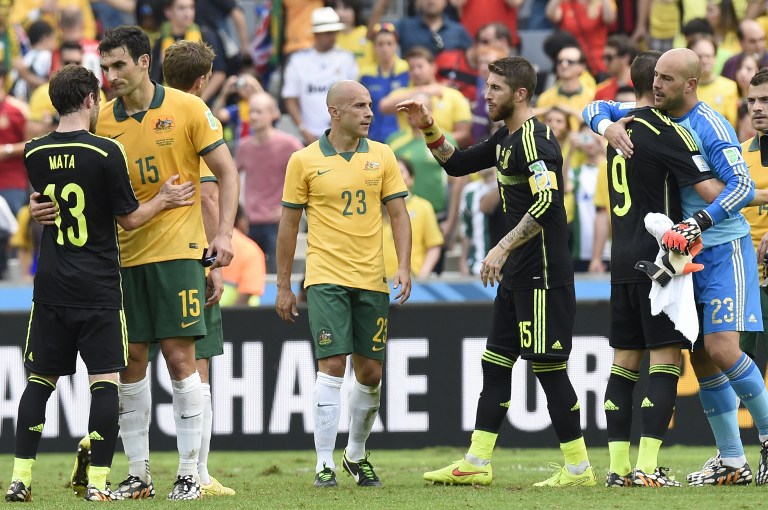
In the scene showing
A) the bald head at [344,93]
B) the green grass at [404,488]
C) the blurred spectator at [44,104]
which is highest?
the blurred spectator at [44,104]

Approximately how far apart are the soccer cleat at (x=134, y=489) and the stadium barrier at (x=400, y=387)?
11.8 feet

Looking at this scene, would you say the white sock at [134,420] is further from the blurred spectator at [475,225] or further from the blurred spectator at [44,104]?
the blurred spectator at [44,104]

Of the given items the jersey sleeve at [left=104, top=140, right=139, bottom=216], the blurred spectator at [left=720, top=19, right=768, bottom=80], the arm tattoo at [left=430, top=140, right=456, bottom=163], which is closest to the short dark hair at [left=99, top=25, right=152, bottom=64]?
the jersey sleeve at [left=104, top=140, right=139, bottom=216]

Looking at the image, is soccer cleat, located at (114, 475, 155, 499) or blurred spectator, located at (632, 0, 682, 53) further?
blurred spectator, located at (632, 0, 682, 53)

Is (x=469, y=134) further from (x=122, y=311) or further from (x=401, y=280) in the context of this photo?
(x=122, y=311)

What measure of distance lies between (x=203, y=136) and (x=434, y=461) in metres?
3.84

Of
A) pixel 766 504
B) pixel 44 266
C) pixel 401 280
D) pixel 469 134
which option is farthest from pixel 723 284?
pixel 469 134

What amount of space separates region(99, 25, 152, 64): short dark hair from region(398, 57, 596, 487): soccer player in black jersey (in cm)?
166

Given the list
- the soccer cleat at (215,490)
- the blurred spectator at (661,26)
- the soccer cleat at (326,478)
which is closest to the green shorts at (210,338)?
the soccer cleat at (215,490)

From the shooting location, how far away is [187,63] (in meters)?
8.62

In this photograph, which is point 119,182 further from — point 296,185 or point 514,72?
point 514,72

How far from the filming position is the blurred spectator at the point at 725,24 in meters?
16.1

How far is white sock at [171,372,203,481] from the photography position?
800 cm

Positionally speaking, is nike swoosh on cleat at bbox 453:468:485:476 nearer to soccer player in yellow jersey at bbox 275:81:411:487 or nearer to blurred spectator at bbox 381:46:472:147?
soccer player in yellow jersey at bbox 275:81:411:487
